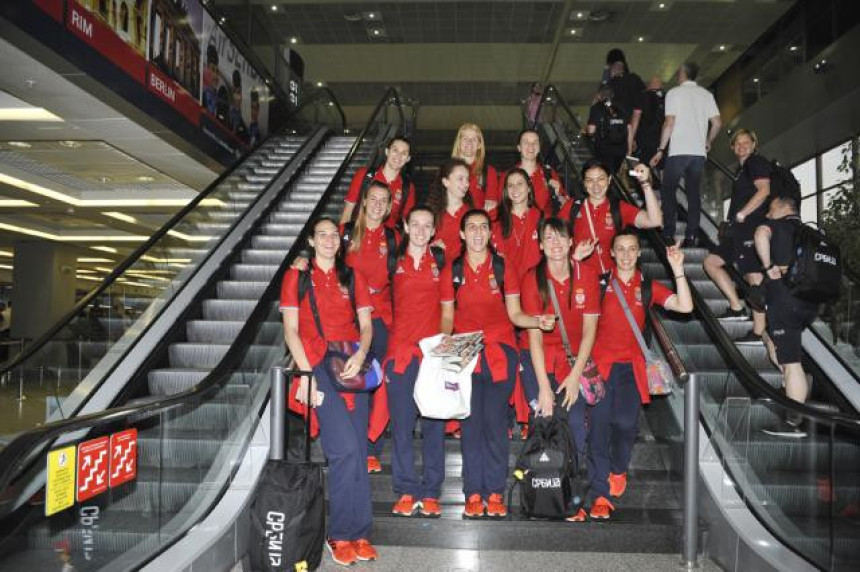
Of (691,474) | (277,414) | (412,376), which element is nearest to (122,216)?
(277,414)

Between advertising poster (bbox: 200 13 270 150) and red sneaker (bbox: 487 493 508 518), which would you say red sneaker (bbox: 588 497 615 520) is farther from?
advertising poster (bbox: 200 13 270 150)

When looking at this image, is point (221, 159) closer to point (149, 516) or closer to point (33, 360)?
point (33, 360)

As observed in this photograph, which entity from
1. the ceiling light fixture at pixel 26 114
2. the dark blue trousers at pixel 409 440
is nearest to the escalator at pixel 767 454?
the dark blue trousers at pixel 409 440

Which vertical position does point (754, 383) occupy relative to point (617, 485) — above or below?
above

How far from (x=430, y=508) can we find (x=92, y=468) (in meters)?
2.03

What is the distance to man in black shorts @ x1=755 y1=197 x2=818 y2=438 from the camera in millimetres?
4828

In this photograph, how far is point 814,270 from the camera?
4746 millimetres

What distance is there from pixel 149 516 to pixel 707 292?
5.35 meters

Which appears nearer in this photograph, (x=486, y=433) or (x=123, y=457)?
(x=123, y=457)

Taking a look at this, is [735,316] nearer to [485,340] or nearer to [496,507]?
[485,340]

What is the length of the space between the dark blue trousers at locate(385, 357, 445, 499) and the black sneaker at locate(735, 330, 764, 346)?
283 centimetres

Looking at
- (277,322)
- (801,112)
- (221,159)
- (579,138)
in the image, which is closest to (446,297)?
(277,322)

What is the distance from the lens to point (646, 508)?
14.8 ft

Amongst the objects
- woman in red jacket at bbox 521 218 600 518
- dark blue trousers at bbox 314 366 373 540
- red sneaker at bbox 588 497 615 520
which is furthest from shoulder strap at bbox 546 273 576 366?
dark blue trousers at bbox 314 366 373 540
